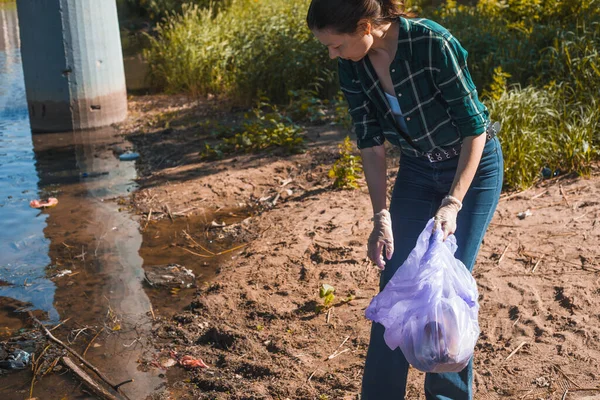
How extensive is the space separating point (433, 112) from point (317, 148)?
482cm

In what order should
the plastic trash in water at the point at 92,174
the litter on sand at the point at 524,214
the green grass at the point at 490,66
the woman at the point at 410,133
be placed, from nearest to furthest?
the woman at the point at 410,133
the litter on sand at the point at 524,214
the green grass at the point at 490,66
the plastic trash in water at the point at 92,174

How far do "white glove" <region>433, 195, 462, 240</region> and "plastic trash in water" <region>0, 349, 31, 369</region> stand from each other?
276 cm

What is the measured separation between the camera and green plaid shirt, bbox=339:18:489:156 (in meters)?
2.61

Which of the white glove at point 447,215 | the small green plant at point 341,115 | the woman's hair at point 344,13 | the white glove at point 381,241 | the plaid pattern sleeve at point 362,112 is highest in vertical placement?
the woman's hair at point 344,13

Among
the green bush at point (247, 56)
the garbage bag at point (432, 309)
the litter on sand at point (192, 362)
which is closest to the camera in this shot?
the garbage bag at point (432, 309)

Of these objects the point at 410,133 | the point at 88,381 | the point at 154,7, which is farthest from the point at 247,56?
the point at 154,7

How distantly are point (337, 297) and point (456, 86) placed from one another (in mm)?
2298

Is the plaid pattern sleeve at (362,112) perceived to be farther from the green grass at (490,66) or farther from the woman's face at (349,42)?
the green grass at (490,66)

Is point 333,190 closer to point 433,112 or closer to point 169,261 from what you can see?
point 169,261

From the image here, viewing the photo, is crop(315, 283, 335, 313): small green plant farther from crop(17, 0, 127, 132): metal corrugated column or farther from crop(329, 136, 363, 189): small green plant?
crop(17, 0, 127, 132): metal corrugated column

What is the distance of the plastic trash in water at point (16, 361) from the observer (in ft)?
13.6

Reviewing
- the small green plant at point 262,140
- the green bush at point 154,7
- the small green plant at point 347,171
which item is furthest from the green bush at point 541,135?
the green bush at point 154,7

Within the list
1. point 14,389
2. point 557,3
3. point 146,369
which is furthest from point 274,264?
point 557,3

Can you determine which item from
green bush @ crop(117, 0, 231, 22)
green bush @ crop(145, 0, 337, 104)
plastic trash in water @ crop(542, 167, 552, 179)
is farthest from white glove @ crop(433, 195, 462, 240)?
green bush @ crop(117, 0, 231, 22)
